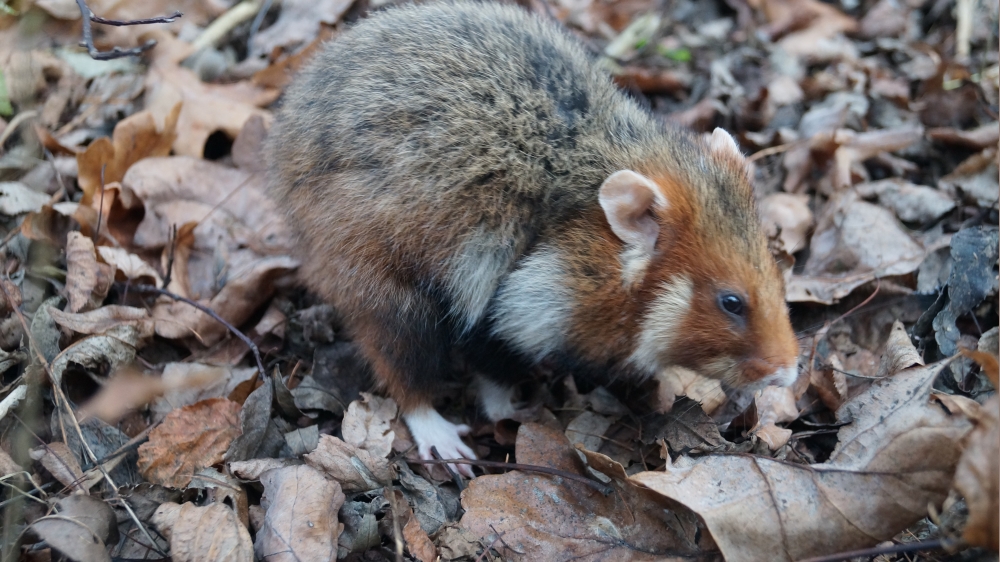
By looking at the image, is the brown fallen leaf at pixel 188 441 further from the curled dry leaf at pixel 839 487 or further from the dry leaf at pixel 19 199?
the curled dry leaf at pixel 839 487

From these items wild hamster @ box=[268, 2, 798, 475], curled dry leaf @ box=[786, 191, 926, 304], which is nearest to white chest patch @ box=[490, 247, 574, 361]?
wild hamster @ box=[268, 2, 798, 475]

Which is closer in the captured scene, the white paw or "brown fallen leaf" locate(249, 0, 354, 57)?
the white paw

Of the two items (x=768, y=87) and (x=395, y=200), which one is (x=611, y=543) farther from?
(x=768, y=87)

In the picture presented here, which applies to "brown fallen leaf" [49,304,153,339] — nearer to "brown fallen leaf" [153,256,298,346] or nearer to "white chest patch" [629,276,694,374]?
"brown fallen leaf" [153,256,298,346]

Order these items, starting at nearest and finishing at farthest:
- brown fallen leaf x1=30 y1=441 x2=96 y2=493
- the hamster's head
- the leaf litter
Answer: the leaf litter < brown fallen leaf x1=30 y1=441 x2=96 y2=493 < the hamster's head

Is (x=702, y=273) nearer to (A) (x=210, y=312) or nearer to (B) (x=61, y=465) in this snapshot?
(A) (x=210, y=312)

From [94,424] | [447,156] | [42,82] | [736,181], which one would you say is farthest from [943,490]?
[42,82]

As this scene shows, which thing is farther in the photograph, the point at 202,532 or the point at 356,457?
the point at 356,457

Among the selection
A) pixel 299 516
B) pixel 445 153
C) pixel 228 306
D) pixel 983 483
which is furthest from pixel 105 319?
pixel 983 483

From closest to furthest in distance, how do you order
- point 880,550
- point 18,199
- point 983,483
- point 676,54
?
1. point 983,483
2. point 880,550
3. point 18,199
4. point 676,54
